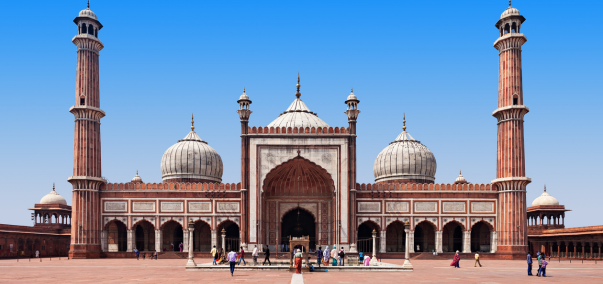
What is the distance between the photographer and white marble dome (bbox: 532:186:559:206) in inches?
2203

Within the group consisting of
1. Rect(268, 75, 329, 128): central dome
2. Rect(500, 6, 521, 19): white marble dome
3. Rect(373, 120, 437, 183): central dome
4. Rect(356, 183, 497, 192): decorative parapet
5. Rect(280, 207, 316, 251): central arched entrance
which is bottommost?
Rect(280, 207, 316, 251): central arched entrance

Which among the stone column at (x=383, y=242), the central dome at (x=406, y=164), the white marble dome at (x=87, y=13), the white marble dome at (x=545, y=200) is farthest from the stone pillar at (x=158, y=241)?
the white marble dome at (x=545, y=200)


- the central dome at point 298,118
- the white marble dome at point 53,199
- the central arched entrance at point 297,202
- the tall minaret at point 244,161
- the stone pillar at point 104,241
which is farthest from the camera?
the white marble dome at point 53,199

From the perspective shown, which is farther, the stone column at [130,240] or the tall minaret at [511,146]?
the stone column at [130,240]

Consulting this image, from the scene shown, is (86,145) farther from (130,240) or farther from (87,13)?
(87,13)

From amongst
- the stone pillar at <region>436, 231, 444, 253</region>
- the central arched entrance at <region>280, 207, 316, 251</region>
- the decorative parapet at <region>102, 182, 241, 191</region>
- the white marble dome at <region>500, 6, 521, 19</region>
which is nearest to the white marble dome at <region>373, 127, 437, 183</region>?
the stone pillar at <region>436, 231, 444, 253</region>

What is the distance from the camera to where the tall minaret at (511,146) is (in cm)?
3988

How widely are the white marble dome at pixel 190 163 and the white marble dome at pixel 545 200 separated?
30.7 meters

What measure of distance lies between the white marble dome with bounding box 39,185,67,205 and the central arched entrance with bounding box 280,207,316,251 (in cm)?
2646

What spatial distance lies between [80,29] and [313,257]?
76.1 feet

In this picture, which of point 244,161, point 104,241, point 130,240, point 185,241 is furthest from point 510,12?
point 104,241

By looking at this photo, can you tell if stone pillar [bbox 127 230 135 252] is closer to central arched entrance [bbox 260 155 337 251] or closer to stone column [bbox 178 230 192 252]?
stone column [bbox 178 230 192 252]

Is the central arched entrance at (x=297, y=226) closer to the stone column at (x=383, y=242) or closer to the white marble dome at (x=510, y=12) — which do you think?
the stone column at (x=383, y=242)

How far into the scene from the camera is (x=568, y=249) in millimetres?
47656
